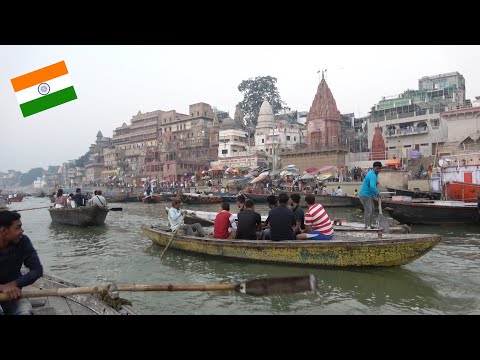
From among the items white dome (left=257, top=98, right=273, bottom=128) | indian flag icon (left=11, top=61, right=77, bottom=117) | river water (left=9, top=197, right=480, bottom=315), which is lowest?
river water (left=9, top=197, right=480, bottom=315)

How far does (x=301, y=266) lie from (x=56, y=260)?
7254mm

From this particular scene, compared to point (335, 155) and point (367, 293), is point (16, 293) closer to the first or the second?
point (367, 293)

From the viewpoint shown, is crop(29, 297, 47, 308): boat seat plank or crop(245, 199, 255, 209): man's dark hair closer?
crop(29, 297, 47, 308): boat seat plank

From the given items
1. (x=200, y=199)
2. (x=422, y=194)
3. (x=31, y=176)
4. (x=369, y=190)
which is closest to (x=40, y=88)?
(x=369, y=190)

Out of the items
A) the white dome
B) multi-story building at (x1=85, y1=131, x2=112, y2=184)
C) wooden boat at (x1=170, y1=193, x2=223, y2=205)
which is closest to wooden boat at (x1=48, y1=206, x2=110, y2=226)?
wooden boat at (x1=170, y1=193, x2=223, y2=205)

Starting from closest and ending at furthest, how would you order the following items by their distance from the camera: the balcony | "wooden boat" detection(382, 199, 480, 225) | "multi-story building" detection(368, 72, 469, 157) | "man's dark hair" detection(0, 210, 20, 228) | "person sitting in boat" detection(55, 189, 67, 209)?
"man's dark hair" detection(0, 210, 20, 228) < "wooden boat" detection(382, 199, 480, 225) < "person sitting in boat" detection(55, 189, 67, 209) < "multi-story building" detection(368, 72, 469, 157) < the balcony

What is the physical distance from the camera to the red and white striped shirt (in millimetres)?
7812

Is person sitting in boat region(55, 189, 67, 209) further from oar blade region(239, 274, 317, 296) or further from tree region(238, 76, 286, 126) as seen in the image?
tree region(238, 76, 286, 126)

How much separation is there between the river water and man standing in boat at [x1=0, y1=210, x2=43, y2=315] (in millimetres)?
2404

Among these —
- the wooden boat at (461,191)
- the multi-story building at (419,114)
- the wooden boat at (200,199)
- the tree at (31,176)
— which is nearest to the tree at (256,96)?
the multi-story building at (419,114)

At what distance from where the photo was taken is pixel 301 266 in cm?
786

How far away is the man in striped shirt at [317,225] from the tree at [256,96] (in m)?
56.8

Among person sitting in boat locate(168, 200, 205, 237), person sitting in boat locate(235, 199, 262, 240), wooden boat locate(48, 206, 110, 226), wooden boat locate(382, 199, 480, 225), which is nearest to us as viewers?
person sitting in boat locate(235, 199, 262, 240)

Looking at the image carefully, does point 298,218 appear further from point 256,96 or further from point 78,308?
point 256,96
